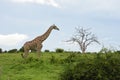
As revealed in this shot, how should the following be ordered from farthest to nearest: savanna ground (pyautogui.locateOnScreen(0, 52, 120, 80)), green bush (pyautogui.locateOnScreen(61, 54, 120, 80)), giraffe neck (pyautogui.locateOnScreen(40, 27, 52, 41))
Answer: giraffe neck (pyautogui.locateOnScreen(40, 27, 52, 41)) < savanna ground (pyautogui.locateOnScreen(0, 52, 120, 80)) < green bush (pyautogui.locateOnScreen(61, 54, 120, 80))

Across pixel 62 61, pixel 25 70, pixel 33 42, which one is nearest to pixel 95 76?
pixel 25 70

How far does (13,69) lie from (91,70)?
1235cm

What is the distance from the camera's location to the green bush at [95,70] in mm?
18609

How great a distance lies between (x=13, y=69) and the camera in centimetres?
3045

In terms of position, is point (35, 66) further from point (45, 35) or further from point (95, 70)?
point (95, 70)

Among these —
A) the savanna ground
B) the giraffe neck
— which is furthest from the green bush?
the giraffe neck

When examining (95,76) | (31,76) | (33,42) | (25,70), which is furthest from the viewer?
(33,42)

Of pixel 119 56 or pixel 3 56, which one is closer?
pixel 119 56

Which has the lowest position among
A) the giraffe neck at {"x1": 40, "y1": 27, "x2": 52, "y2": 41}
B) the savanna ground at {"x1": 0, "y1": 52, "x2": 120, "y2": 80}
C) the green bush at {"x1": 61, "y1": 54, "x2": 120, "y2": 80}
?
the green bush at {"x1": 61, "y1": 54, "x2": 120, "y2": 80}

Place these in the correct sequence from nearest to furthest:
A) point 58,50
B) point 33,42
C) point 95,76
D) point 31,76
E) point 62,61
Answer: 1. point 95,76
2. point 31,76
3. point 62,61
4. point 33,42
5. point 58,50

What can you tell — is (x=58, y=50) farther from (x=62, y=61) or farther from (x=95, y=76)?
(x=95, y=76)

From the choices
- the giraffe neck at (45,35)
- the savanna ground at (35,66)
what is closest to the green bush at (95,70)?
the savanna ground at (35,66)

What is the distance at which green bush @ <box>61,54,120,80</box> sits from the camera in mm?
18609

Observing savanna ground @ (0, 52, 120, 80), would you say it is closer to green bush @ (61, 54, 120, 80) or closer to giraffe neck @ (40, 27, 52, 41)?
green bush @ (61, 54, 120, 80)
